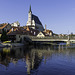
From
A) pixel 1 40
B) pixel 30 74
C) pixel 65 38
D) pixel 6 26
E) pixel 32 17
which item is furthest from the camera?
pixel 32 17

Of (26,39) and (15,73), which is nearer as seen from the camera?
(15,73)

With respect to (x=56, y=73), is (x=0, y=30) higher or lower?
higher

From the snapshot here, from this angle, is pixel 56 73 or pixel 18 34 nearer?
pixel 56 73

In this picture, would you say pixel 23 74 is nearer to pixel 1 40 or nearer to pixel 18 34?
pixel 1 40

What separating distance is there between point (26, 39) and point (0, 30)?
22.1m

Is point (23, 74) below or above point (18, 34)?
below

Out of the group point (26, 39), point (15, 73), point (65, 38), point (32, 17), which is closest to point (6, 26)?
point (26, 39)

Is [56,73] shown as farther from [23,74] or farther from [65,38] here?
[65,38]

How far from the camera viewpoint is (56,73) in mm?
18938

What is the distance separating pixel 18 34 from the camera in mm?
87500

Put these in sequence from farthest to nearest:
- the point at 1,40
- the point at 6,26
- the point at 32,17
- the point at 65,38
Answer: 1. the point at 32,17
2. the point at 6,26
3. the point at 65,38
4. the point at 1,40

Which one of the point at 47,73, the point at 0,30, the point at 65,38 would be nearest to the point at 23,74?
the point at 47,73

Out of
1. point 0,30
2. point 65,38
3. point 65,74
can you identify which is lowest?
point 65,74

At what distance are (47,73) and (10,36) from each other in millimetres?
71686
